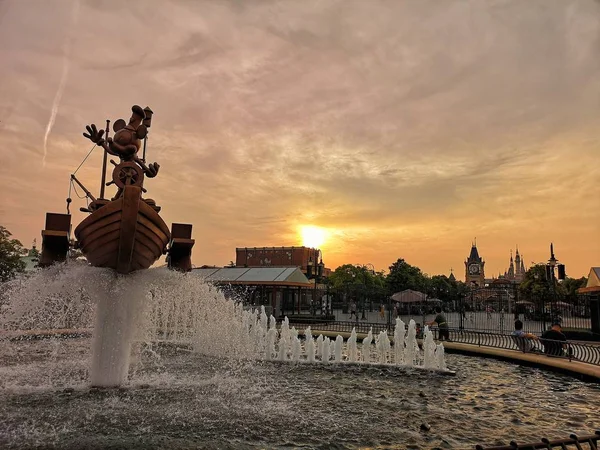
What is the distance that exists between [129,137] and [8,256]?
1025 inches

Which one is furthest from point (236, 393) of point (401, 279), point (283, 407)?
point (401, 279)

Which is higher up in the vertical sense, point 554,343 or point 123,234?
point 123,234

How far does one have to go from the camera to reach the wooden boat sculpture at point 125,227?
799cm

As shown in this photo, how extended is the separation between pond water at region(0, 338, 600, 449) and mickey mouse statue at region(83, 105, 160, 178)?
4.60 metres

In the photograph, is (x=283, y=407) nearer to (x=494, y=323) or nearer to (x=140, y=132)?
(x=140, y=132)

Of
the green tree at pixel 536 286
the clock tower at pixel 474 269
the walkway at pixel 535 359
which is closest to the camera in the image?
the walkway at pixel 535 359

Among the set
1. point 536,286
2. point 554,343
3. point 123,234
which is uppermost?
point 123,234

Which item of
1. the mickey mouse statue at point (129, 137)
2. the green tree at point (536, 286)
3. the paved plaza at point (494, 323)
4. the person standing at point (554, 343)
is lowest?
the paved plaza at point (494, 323)

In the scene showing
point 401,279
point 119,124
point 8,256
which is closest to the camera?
point 119,124

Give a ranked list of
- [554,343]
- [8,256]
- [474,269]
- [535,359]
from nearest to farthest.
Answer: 1. [535,359]
2. [554,343]
3. [8,256]
4. [474,269]

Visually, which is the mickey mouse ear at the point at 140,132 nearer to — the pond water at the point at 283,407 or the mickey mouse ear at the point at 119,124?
the mickey mouse ear at the point at 119,124

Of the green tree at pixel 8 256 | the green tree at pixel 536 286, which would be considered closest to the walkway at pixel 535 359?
the green tree at pixel 536 286

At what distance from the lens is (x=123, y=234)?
804 centimetres

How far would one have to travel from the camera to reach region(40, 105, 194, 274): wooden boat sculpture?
26.2 feet
